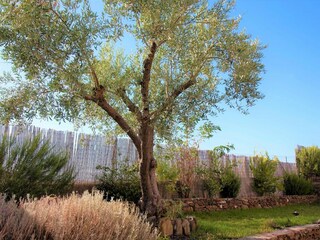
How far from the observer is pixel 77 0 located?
Answer: 626cm

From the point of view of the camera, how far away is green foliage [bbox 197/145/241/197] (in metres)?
12.3

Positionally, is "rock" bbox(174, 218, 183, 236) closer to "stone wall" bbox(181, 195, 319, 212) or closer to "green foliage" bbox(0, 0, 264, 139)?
"green foliage" bbox(0, 0, 264, 139)

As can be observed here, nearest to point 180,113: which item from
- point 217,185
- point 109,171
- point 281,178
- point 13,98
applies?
point 13,98

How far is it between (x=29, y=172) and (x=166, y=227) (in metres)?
2.86

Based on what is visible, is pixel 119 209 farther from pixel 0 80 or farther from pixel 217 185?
pixel 217 185

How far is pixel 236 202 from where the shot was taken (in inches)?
502

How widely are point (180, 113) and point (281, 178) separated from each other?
1156 centimetres

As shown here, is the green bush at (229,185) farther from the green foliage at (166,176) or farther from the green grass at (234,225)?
the green foliage at (166,176)

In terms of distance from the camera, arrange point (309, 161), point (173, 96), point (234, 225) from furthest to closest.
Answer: point (309, 161) < point (234, 225) < point (173, 96)

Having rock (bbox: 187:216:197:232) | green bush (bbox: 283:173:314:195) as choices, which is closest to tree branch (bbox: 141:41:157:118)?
rock (bbox: 187:216:197:232)

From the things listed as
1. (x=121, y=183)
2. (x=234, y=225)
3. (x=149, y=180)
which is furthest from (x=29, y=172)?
(x=234, y=225)

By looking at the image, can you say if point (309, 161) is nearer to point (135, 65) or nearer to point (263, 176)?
point (263, 176)

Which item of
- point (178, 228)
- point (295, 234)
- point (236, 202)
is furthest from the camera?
point (236, 202)

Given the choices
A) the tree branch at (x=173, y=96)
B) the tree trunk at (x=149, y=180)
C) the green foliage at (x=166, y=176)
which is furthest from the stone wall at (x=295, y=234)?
the green foliage at (x=166, y=176)
